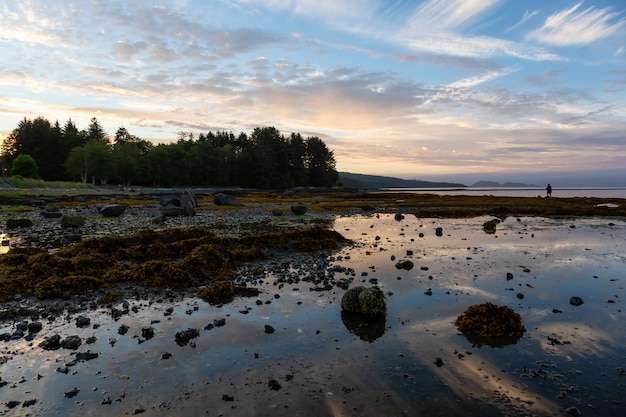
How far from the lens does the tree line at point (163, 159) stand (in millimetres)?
118875

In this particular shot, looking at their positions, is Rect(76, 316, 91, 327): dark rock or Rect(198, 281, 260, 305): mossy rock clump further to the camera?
Rect(198, 281, 260, 305): mossy rock clump

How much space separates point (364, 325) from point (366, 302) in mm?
784

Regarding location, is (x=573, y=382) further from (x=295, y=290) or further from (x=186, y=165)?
(x=186, y=165)

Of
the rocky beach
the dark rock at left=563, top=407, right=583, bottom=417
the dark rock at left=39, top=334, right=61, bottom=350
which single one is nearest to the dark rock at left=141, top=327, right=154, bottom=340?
the rocky beach

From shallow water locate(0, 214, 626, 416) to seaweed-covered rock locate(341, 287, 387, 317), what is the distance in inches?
15.7

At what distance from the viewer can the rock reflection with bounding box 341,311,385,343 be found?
32.4ft

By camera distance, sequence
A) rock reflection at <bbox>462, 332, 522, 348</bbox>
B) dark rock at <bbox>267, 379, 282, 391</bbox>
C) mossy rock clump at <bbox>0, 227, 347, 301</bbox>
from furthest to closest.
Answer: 1. mossy rock clump at <bbox>0, 227, 347, 301</bbox>
2. rock reflection at <bbox>462, 332, 522, 348</bbox>
3. dark rock at <bbox>267, 379, 282, 391</bbox>

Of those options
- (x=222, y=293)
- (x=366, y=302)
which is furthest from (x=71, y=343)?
(x=366, y=302)

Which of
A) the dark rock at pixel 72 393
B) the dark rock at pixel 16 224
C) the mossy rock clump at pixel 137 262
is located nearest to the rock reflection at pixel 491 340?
the mossy rock clump at pixel 137 262

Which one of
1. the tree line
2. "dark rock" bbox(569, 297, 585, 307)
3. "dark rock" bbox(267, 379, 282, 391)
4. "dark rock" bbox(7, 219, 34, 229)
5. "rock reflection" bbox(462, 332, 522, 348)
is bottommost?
"dark rock" bbox(7, 219, 34, 229)

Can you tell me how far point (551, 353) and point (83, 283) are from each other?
14691 mm

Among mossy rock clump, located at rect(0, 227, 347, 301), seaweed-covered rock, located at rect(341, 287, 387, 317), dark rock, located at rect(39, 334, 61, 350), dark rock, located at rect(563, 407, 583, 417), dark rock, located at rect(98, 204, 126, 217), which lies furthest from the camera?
dark rock, located at rect(98, 204, 126, 217)

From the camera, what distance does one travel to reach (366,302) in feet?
36.4

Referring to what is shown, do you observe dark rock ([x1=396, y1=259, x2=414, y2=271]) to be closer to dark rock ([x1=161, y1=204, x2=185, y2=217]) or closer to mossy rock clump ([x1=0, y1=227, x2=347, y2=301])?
mossy rock clump ([x1=0, y1=227, x2=347, y2=301])
